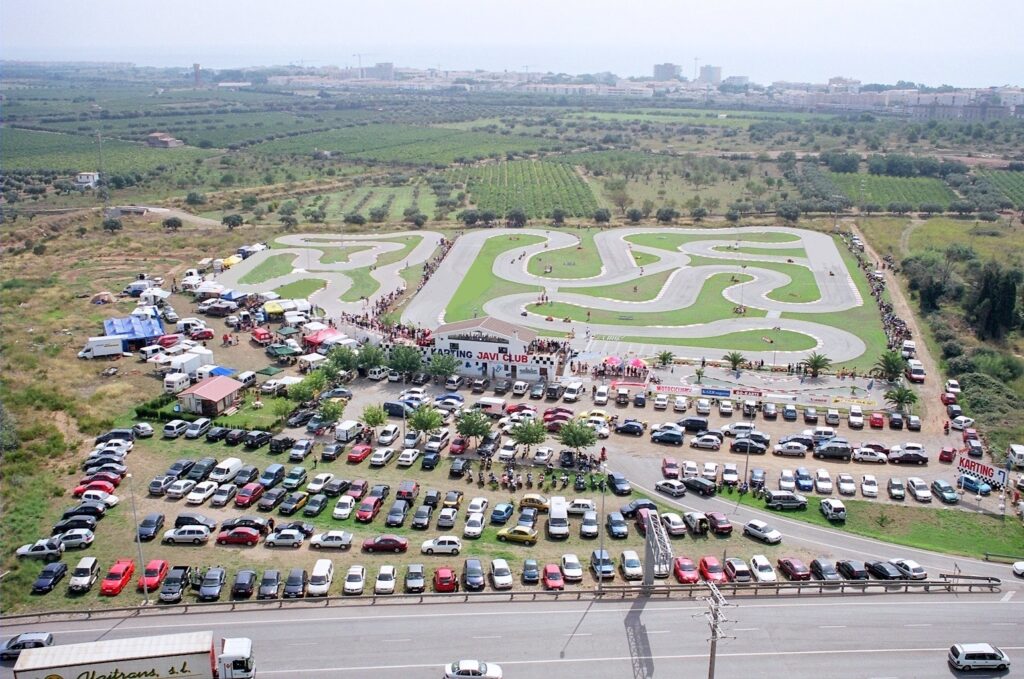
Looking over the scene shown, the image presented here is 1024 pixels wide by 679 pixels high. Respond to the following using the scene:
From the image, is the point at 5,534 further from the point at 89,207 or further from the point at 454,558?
the point at 89,207

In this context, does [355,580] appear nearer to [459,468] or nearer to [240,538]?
Answer: [240,538]

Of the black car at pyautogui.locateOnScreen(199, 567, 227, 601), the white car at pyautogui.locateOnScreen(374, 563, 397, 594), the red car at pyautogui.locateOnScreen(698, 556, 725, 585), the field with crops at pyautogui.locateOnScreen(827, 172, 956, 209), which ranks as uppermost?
the field with crops at pyautogui.locateOnScreen(827, 172, 956, 209)

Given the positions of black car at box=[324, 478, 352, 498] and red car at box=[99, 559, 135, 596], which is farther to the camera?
black car at box=[324, 478, 352, 498]

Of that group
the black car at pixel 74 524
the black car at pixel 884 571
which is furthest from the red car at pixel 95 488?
the black car at pixel 884 571

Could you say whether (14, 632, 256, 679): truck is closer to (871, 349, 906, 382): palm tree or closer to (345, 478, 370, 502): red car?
(345, 478, 370, 502): red car

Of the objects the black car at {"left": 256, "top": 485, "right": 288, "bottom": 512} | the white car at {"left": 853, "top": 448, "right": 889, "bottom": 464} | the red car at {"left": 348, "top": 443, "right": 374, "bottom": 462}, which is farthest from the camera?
the white car at {"left": 853, "top": 448, "right": 889, "bottom": 464}

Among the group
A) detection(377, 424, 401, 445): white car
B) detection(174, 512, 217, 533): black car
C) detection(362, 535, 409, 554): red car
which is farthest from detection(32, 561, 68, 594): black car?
detection(377, 424, 401, 445): white car

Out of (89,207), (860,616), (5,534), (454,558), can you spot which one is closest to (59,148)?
(89,207)
